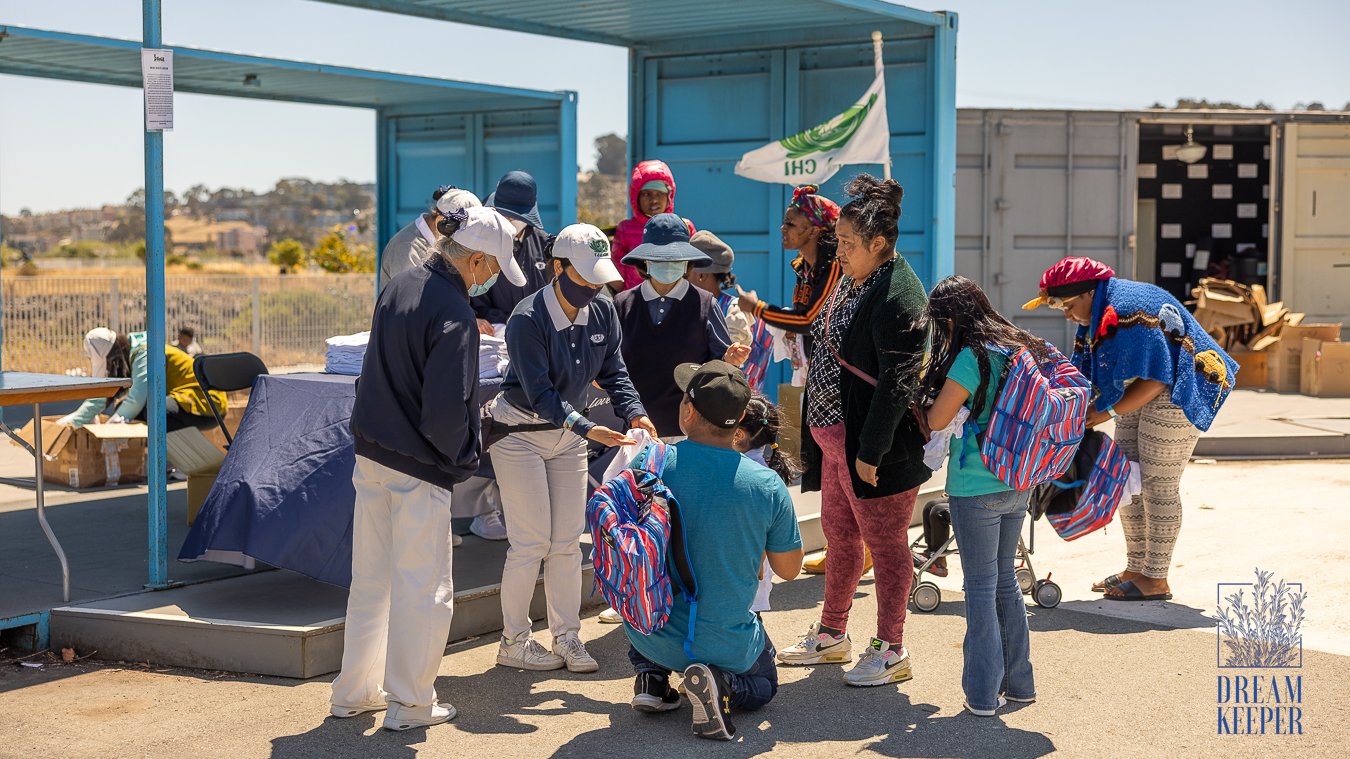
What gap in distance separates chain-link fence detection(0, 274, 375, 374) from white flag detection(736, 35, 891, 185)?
31.0 feet

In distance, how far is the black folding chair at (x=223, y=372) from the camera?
7.46 m

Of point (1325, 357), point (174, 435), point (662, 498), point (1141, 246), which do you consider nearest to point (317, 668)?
point (662, 498)

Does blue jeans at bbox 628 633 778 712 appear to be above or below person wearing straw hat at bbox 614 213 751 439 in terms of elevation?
below

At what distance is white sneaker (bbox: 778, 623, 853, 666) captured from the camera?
5.62 m

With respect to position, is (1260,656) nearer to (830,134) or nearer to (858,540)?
(858,540)

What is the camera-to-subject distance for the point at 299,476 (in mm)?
5883

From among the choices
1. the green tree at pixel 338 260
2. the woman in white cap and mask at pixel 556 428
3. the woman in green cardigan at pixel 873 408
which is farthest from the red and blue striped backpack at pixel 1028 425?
the green tree at pixel 338 260

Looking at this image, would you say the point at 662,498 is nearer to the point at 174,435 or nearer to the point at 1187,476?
the point at 174,435

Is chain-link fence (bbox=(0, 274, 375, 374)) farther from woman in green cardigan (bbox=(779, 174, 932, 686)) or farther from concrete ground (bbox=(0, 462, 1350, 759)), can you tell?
woman in green cardigan (bbox=(779, 174, 932, 686))

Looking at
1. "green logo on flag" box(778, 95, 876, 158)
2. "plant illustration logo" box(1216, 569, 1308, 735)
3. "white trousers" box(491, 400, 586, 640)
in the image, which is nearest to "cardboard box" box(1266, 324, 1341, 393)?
"green logo on flag" box(778, 95, 876, 158)

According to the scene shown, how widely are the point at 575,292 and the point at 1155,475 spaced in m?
3.12

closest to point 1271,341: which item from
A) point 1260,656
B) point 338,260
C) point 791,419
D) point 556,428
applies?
point 791,419

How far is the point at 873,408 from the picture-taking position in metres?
4.99

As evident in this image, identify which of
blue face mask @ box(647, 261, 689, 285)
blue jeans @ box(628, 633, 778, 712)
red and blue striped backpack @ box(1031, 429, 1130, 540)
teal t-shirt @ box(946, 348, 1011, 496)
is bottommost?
blue jeans @ box(628, 633, 778, 712)
